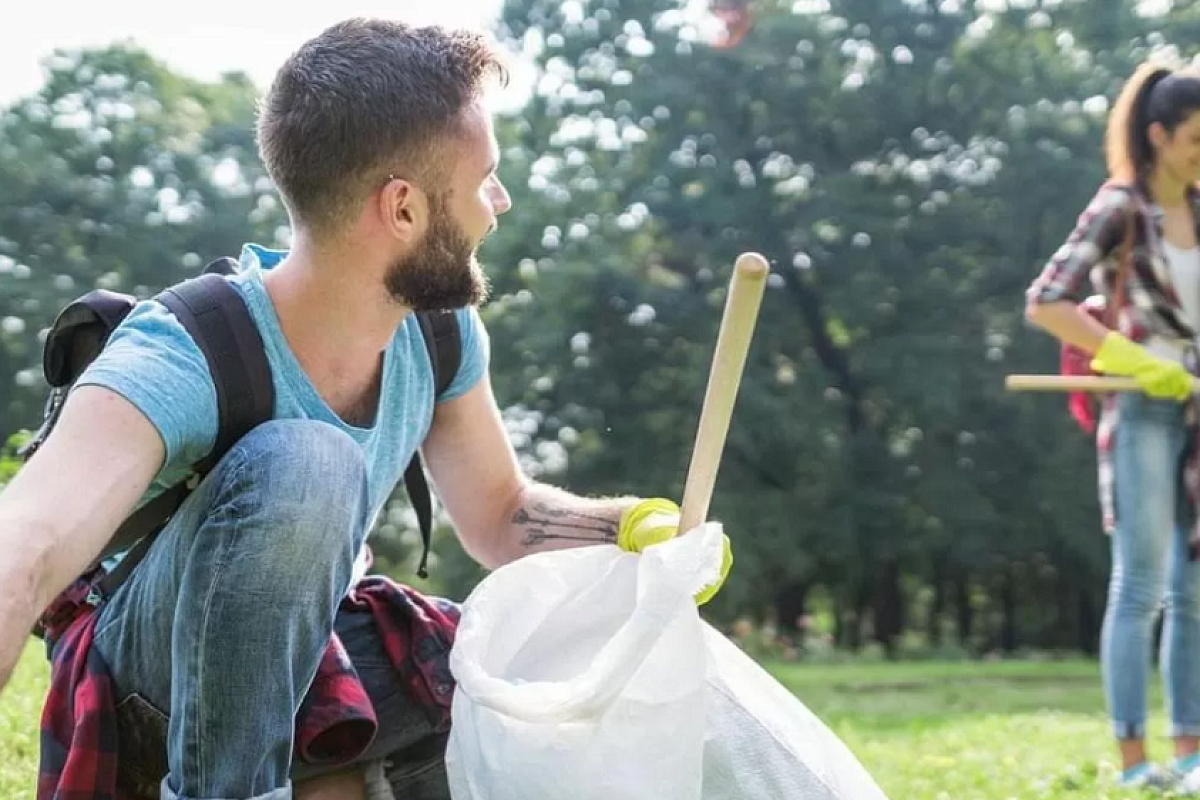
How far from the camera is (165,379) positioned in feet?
6.01

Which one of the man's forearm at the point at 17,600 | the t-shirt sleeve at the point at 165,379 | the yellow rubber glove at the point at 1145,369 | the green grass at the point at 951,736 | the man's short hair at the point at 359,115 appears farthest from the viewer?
the yellow rubber glove at the point at 1145,369

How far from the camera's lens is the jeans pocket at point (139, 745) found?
2.01 metres

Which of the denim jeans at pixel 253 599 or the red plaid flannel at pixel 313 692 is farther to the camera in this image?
the red plaid flannel at pixel 313 692

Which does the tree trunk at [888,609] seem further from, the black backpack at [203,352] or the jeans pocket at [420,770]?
the black backpack at [203,352]

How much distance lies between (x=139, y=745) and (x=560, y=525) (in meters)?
0.63

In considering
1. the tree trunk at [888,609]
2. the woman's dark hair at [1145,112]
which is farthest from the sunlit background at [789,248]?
the woman's dark hair at [1145,112]

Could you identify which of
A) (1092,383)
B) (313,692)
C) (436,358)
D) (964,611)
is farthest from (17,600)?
(964,611)

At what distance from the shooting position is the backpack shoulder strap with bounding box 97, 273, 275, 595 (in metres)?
1.94

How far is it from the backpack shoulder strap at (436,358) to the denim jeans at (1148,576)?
1.82m

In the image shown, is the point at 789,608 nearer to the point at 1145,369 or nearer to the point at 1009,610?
the point at 1009,610

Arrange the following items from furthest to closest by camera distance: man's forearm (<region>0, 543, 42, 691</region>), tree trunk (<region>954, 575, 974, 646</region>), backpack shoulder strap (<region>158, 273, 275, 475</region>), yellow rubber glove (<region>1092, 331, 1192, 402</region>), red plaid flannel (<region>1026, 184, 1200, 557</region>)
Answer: tree trunk (<region>954, 575, 974, 646</region>) < red plaid flannel (<region>1026, 184, 1200, 557</region>) < yellow rubber glove (<region>1092, 331, 1192, 402</region>) < backpack shoulder strap (<region>158, 273, 275, 475</region>) < man's forearm (<region>0, 543, 42, 691</region>)

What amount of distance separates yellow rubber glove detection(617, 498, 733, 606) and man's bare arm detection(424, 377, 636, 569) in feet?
0.47

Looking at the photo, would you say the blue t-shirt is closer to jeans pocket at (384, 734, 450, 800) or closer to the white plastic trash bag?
the white plastic trash bag

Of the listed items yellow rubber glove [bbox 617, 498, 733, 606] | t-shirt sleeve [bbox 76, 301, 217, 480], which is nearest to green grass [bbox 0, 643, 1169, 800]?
t-shirt sleeve [bbox 76, 301, 217, 480]
